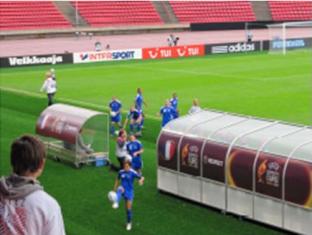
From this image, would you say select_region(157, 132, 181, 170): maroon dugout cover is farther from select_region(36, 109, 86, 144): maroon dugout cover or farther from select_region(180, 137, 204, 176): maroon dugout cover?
select_region(36, 109, 86, 144): maroon dugout cover

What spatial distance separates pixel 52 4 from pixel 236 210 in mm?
62478

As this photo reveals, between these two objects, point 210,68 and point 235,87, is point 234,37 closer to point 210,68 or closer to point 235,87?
point 210,68

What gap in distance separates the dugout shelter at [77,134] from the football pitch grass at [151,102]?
1.27 feet

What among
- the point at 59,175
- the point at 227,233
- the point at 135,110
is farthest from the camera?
the point at 135,110

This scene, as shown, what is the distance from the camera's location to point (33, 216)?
11.3ft

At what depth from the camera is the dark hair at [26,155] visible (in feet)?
11.2

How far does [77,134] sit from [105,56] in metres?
32.6

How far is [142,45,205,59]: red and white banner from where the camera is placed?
53.3 meters

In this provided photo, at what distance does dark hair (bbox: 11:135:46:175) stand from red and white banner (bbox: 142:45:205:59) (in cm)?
4977

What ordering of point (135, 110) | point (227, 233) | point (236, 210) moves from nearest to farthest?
point (227, 233)
point (236, 210)
point (135, 110)

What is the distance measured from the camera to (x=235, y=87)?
3772 centimetres

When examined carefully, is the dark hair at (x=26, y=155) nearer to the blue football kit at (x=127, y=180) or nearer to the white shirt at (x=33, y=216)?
the white shirt at (x=33, y=216)

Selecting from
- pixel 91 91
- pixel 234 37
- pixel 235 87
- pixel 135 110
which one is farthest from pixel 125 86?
pixel 234 37

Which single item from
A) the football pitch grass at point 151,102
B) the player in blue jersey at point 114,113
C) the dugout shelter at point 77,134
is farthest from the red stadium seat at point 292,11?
the dugout shelter at point 77,134
